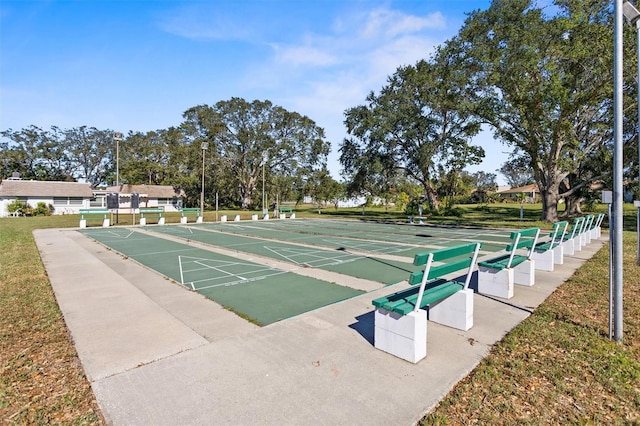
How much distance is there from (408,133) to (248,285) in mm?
29263

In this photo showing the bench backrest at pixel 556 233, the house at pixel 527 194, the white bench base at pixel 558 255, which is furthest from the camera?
the house at pixel 527 194

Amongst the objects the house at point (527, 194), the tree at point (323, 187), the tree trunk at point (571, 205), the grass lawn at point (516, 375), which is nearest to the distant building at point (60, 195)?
the tree at point (323, 187)

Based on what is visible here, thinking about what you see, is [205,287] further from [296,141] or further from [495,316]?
[296,141]

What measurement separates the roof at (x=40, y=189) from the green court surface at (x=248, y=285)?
42.0 metres

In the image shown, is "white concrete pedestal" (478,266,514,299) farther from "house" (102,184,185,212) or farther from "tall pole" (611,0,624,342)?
"house" (102,184,185,212)

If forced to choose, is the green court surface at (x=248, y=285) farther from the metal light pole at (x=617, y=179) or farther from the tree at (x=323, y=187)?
the tree at (x=323, y=187)

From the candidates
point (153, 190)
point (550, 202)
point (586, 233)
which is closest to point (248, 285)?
point (586, 233)

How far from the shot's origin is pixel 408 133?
107ft

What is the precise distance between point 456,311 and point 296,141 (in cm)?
4989

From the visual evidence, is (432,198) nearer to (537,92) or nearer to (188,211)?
(537,92)

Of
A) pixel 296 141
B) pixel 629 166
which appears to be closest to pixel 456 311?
pixel 629 166

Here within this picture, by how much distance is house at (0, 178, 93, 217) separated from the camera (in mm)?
39469

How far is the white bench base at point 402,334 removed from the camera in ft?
11.7

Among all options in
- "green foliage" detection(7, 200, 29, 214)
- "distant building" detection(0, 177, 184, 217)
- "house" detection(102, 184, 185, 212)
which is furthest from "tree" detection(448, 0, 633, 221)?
"green foliage" detection(7, 200, 29, 214)
